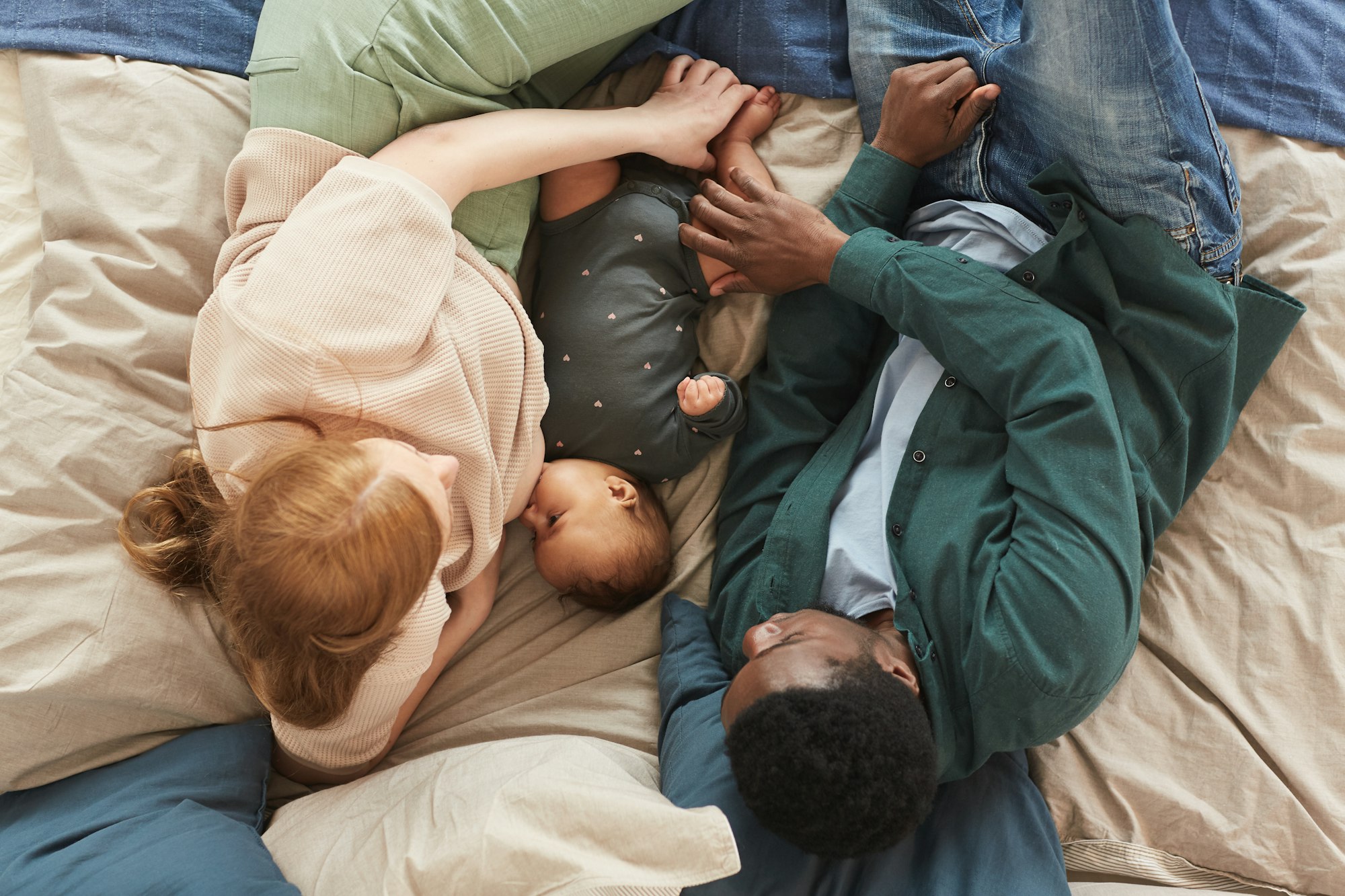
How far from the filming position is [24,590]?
1044 millimetres

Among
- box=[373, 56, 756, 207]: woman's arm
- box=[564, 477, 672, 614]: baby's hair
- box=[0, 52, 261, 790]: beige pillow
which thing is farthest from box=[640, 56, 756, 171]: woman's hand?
box=[0, 52, 261, 790]: beige pillow

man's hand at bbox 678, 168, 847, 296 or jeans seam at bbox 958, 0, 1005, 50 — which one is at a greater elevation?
jeans seam at bbox 958, 0, 1005, 50

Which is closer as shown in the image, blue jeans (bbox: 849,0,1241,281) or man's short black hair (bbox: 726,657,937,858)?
man's short black hair (bbox: 726,657,937,858)

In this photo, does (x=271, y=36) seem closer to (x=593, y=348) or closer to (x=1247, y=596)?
(x=593, y=348)

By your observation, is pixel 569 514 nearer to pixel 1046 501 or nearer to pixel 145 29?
pixel 1046 501

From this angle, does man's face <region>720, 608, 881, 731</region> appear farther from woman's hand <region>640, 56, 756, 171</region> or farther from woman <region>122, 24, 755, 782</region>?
woman's hand <region>640, 56, 756, 171</region>

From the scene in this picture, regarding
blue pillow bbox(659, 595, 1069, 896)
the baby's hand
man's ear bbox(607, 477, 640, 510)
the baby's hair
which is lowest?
blue pillow bbox(659, 595, 1069, 896)

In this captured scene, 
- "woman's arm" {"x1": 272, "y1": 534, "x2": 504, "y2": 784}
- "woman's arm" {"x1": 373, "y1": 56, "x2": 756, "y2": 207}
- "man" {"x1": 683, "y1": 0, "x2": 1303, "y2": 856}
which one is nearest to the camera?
"man" {"x1": 683, "y1": 0, "x2": 1303, "y2": 856}

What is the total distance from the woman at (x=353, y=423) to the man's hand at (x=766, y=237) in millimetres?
174

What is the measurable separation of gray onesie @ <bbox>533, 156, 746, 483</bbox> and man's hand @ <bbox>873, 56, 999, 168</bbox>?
1.08 feet

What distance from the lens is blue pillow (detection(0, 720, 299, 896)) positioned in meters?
0.93

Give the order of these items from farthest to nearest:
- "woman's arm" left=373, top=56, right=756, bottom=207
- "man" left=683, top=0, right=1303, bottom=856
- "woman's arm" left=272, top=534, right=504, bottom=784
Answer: "woman's arm" left=272, top=534, right=504, bottom=784, "woman's arm" left=373, top=56, right=756, bottom=207, "man" left=683, top=0, right=1303, bottom=856

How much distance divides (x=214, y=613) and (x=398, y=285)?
1.70ft

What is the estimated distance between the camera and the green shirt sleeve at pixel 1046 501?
1.01 metres
